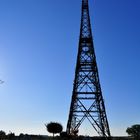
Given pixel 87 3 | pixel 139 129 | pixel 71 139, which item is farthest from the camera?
pixel 139 129

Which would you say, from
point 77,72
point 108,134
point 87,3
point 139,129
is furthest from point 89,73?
point 139,129

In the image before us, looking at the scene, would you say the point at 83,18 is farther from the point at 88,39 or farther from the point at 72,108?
the point at 72,108

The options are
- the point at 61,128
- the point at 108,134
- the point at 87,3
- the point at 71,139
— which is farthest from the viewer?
the point at 61,128

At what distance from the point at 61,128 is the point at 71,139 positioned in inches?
847

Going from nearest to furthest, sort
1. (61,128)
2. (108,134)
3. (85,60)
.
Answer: (108,134) → (85,60) → (61,128)

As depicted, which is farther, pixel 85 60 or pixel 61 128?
pixel 61 128

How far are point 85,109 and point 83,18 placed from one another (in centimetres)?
1609

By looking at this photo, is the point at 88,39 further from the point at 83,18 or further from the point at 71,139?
the point at 71,139

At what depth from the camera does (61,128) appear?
A: 57406 millimetres

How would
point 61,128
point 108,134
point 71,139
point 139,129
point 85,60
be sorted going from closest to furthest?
point 71,139, point 108,134, point 85,60, point 61,128, point 139,129

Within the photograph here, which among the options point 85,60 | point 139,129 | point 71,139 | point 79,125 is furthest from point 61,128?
point 139,129

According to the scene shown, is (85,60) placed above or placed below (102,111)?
above

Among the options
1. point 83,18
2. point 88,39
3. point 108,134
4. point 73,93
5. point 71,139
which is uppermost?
point 83,18

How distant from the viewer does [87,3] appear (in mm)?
50906
